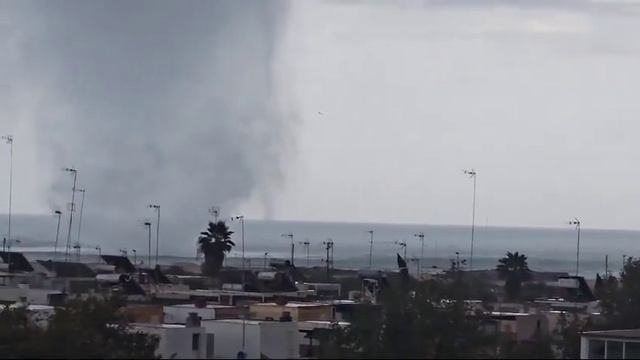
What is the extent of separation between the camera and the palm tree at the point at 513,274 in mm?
81500

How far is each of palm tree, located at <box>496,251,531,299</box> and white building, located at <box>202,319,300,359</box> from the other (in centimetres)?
3728

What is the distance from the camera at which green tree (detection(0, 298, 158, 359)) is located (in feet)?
110

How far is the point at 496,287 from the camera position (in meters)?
80.5

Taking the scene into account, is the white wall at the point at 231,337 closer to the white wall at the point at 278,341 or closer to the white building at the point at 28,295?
the white wall at the point at 278,341

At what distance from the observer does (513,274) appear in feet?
276

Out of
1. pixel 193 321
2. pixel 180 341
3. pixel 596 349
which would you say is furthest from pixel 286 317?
pixel 596 349

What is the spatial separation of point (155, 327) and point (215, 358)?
2.17 m

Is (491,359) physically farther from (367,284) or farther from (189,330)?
(367,284)

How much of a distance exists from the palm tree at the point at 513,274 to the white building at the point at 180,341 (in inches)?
1552

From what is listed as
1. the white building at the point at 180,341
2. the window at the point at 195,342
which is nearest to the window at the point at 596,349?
the white building at the point at 180,341

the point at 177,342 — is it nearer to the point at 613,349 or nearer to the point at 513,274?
the point at 613,349

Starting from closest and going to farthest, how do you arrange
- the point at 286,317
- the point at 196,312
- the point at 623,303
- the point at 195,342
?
1. the point at 195,342
2. the point at 286,317
3. the point at 196,312
4. the point at 623,303

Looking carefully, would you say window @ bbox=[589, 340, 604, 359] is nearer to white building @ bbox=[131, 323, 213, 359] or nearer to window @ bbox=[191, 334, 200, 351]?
white building @ bbox=[131, 323, 213, 359]

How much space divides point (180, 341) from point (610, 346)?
1039 centimetres
